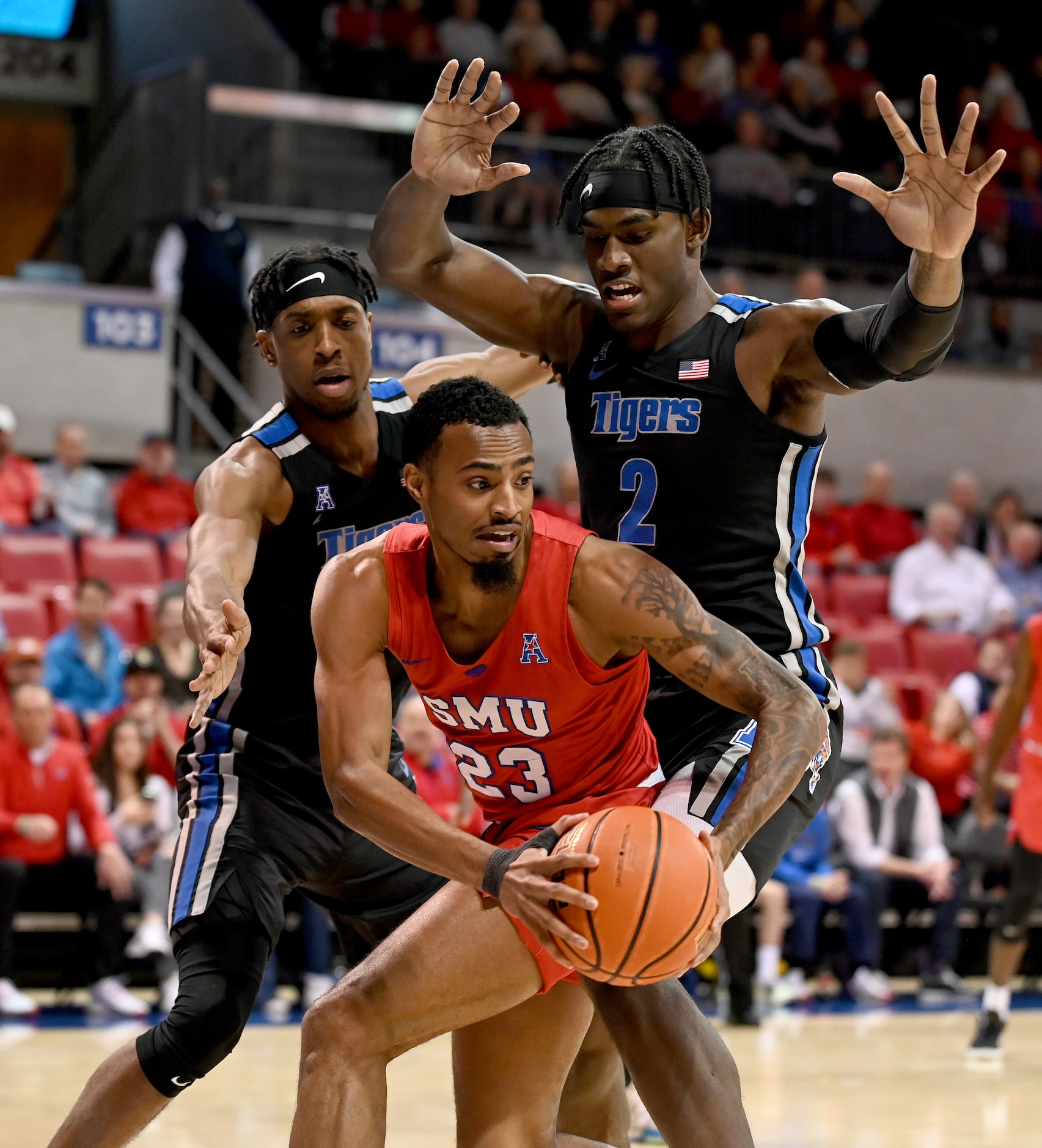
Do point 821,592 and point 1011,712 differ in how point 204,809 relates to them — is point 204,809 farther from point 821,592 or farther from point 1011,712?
point 821,592

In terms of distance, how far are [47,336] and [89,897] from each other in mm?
5449

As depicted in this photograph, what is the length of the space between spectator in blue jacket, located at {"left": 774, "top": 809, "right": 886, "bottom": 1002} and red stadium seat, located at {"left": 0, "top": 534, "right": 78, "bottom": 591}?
15.4 ft

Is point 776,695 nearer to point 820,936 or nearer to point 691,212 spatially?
point 691,212

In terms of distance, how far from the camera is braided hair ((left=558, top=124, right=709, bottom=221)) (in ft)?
13.1

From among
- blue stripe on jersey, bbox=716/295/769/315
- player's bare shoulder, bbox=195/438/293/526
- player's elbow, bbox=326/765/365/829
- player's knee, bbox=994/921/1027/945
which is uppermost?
blue stripe on jersey, bbox=716/295/769/315

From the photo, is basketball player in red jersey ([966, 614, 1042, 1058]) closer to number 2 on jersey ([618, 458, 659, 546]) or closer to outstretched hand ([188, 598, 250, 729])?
number 2 on jersey ([618, 458, 659, 546])

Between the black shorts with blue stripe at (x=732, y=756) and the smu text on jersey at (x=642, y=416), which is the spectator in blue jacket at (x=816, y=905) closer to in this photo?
the black shorts with blue stripe at (x=732, y=756)

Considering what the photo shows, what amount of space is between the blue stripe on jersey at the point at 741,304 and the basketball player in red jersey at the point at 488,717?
2.53 feet

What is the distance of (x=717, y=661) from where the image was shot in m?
3.50

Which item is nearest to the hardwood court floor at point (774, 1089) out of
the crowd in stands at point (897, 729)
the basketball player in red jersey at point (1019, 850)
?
the basketball player in red jersey at point (1019, 850)

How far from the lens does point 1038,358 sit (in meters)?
15.4

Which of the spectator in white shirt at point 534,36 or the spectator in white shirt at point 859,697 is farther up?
the spectator in white shirt at point 534,36

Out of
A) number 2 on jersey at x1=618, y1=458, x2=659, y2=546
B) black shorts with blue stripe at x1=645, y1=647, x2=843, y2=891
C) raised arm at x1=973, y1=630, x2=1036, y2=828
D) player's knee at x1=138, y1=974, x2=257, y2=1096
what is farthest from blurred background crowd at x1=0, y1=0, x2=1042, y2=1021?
number 2 on jersey at x1=618, y1=458, x2=659, y2=546

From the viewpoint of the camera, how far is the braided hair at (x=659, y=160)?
13.1ft
